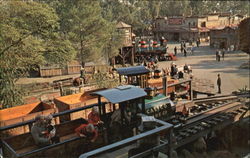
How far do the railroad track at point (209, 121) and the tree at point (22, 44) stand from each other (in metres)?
10.6

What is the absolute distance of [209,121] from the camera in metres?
11.9

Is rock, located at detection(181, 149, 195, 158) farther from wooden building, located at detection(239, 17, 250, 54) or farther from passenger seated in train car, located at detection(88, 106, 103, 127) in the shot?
wooden building, located at detection(239, 17, 250, 54)

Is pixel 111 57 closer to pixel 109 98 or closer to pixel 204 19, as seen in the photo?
pixel 109 98

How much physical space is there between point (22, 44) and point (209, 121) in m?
13.6

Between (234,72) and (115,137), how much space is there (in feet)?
76.3

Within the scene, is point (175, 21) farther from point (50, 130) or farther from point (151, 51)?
point (50, 130)

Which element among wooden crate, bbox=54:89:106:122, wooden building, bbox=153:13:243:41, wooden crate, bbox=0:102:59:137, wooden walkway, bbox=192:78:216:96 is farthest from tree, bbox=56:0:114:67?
wooden building, bbox=153:13:243:41

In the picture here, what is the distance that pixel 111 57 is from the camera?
34.1 m

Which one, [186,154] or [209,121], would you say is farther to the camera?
[209,121]

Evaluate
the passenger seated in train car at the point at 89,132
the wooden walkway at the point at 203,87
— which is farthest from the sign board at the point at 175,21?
the passenger seated in train car at the point at 89,132

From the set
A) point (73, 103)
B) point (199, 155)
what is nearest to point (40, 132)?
point (199, 155)

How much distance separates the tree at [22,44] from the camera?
1641cm

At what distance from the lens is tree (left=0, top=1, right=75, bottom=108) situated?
16.4m

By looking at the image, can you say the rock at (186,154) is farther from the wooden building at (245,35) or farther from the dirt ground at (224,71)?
the dirt ground at (224,71)
